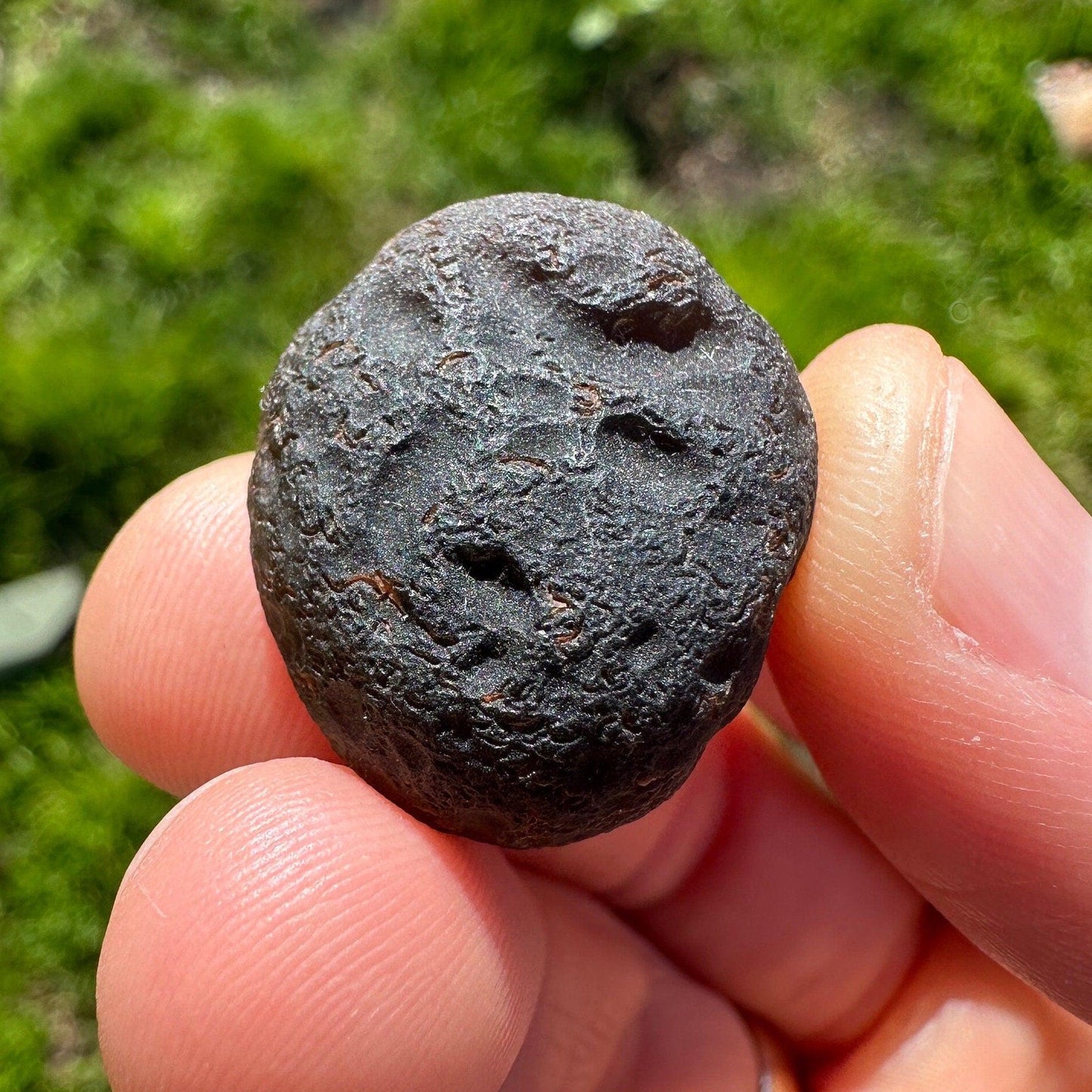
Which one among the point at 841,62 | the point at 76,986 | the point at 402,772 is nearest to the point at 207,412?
the point at 76,986

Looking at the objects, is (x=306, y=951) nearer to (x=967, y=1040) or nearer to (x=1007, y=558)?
(x=1007, y=558)

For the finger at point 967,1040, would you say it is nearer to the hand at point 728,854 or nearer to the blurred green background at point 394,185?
the hand at point 728,854

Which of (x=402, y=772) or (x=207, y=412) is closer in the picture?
(x=402, y=772)

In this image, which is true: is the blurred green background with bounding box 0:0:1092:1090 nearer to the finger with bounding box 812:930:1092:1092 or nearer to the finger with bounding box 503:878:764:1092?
the finger with bounding box 503:878:764:1092

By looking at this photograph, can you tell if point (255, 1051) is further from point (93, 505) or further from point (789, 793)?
point (93, 505)

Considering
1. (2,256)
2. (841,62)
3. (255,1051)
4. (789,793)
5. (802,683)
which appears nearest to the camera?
(255,1051)

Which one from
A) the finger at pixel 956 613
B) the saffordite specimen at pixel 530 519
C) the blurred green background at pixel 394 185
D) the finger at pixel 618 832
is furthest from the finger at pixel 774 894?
the blurred green background at pixel 394 185
